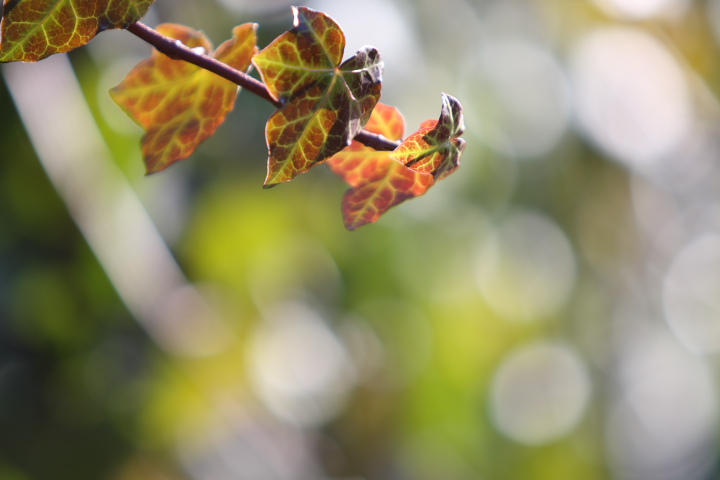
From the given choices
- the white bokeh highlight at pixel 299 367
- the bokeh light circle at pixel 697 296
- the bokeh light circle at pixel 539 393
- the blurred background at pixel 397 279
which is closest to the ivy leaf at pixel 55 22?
the blurred background at pixel 397 279

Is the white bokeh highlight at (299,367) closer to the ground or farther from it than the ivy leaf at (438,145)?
closer to the ground

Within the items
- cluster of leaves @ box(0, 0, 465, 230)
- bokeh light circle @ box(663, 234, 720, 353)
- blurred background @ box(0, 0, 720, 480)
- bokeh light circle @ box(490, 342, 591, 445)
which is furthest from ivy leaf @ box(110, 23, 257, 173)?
bokeh light circle @ box(663, 234, 720, 353)

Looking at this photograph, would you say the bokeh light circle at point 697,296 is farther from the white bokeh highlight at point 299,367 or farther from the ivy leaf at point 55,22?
the ivy leaf at point 55,22

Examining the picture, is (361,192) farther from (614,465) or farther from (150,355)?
(614,465)

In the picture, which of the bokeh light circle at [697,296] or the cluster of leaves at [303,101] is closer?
the cluster of leaves at [303,101]

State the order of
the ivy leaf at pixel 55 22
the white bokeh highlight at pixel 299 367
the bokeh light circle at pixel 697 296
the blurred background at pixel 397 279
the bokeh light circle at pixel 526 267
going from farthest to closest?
the bokeh light circle at pixel 697 296 → the bokeh light circle at pixel 526 267 → the white bokeh highlight at pixel 299 367 → the blurred background at pixel 397 279 → the ivy leaf at pixel 55 22

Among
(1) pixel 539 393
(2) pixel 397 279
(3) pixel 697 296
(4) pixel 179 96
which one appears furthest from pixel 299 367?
(3) pixel 697 296

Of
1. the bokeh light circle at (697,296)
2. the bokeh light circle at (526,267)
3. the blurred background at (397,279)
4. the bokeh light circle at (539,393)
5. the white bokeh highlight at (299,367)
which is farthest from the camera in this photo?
the bokeh light circle at (697,296)
